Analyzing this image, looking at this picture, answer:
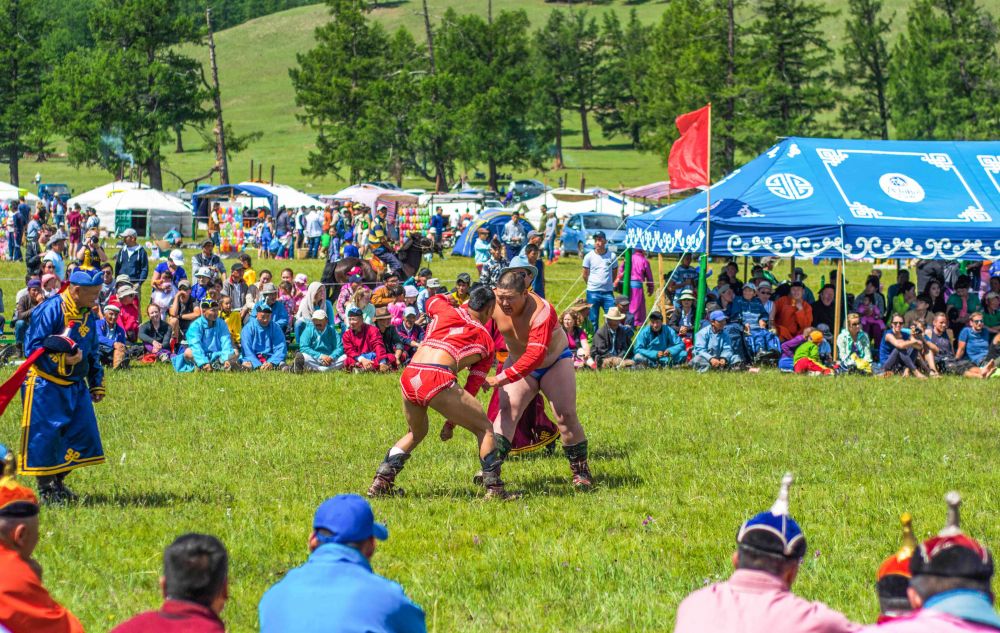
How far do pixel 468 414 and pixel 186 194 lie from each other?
169 feet

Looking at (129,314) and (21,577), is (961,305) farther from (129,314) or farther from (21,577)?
(21,577)

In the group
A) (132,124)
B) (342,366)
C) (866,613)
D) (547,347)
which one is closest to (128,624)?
(866,613)

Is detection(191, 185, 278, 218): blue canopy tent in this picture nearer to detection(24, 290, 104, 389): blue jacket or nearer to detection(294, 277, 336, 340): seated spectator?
detection(294, 277, 336, 340): seated spectator

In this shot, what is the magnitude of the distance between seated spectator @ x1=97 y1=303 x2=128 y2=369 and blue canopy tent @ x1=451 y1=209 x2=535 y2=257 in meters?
21.9

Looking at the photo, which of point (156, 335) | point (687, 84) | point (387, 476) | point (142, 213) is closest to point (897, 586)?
point (387, 476)

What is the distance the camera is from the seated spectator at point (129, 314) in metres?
18.4

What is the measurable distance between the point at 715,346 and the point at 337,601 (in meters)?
14.6

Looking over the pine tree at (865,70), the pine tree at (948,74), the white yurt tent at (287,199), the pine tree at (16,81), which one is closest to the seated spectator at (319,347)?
the white yurt tent at (287,199)

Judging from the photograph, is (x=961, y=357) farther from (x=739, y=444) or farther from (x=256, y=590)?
(x=256, y=590)

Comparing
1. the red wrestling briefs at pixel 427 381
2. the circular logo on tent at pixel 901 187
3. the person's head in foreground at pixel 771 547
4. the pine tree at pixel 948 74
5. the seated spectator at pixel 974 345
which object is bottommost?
the seated spectator at pixel 974 345

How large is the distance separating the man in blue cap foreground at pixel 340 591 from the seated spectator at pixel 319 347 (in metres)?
13.1

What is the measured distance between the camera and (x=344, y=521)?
4.62 m

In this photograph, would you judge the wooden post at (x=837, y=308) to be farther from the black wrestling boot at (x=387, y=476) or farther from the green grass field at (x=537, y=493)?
the black wrestling boot at (x=387, y=476)

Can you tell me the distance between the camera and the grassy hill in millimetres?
89562
